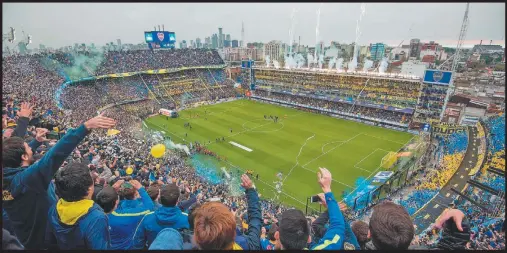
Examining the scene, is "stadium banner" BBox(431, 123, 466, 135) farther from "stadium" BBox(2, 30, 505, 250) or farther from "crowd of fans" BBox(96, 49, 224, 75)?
"crowd of fans" BBox(96, 49, 224, 75)

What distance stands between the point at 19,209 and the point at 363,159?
29.2 metres

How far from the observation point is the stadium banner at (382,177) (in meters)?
23.4

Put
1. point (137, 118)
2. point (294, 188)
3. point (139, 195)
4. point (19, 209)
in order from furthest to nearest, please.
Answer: point (137, 118) → point (294, 188) → point (139, 195) → point (19, 209)

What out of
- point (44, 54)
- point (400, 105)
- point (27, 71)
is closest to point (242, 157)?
point (400, 105)

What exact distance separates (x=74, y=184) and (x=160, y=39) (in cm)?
6727

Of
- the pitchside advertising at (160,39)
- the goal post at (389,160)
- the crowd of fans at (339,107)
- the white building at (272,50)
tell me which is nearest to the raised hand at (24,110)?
the goal post at (389,160)

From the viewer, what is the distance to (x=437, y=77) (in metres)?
36.1

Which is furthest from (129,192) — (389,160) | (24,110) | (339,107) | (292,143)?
(339,107)

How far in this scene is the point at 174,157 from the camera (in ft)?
87.2

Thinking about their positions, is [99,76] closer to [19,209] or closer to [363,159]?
[363,159]

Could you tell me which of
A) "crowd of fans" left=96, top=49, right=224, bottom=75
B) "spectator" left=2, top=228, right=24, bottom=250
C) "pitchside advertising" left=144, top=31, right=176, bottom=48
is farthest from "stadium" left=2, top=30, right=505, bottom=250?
"pitchside advertising" left=144, top=31, right=176, bottom=48

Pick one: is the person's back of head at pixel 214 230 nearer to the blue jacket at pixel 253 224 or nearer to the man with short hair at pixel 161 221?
the blue jacket at pixel 253 224

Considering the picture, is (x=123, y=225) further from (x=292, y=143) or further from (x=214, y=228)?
(x=292, y=143)

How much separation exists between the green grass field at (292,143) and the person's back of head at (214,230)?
1888 cm
